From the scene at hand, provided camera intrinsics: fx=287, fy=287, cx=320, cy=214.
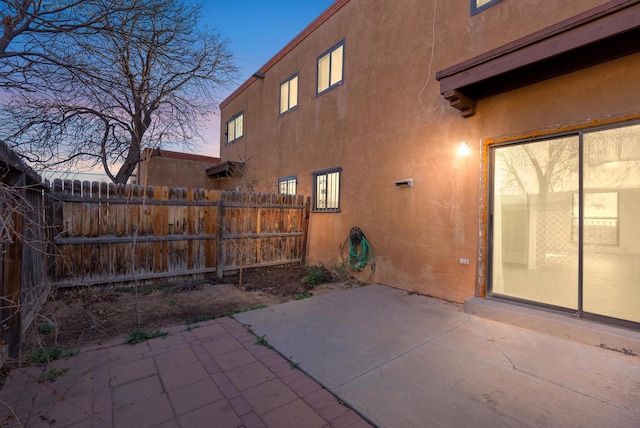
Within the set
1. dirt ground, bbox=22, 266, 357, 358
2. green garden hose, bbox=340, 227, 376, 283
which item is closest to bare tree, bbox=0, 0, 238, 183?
dirt ground, bbox=22, 266, 357, 358

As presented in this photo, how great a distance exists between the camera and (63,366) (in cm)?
250

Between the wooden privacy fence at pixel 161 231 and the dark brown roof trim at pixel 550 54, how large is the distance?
14.3 ft

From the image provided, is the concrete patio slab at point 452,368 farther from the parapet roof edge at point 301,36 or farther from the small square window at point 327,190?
the parapet roof edge at point 301,36

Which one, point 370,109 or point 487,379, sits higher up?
point 370,109

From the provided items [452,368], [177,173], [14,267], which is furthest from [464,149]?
[177,173]

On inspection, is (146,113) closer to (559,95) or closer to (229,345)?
(229,345)

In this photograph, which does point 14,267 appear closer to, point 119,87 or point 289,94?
point 119,87

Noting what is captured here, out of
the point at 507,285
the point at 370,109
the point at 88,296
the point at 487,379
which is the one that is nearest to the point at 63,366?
the point at 88,296

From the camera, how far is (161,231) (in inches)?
212

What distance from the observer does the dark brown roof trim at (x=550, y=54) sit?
2.62m

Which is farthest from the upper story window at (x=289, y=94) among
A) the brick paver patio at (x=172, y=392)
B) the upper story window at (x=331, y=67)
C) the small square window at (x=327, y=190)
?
the brick paver patio at (x=172, y=392)

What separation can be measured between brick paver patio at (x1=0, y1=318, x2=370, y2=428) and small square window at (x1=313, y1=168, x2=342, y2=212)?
4.36 meters

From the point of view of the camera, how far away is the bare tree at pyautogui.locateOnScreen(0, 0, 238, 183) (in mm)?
3557

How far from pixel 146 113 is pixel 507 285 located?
9725mm
